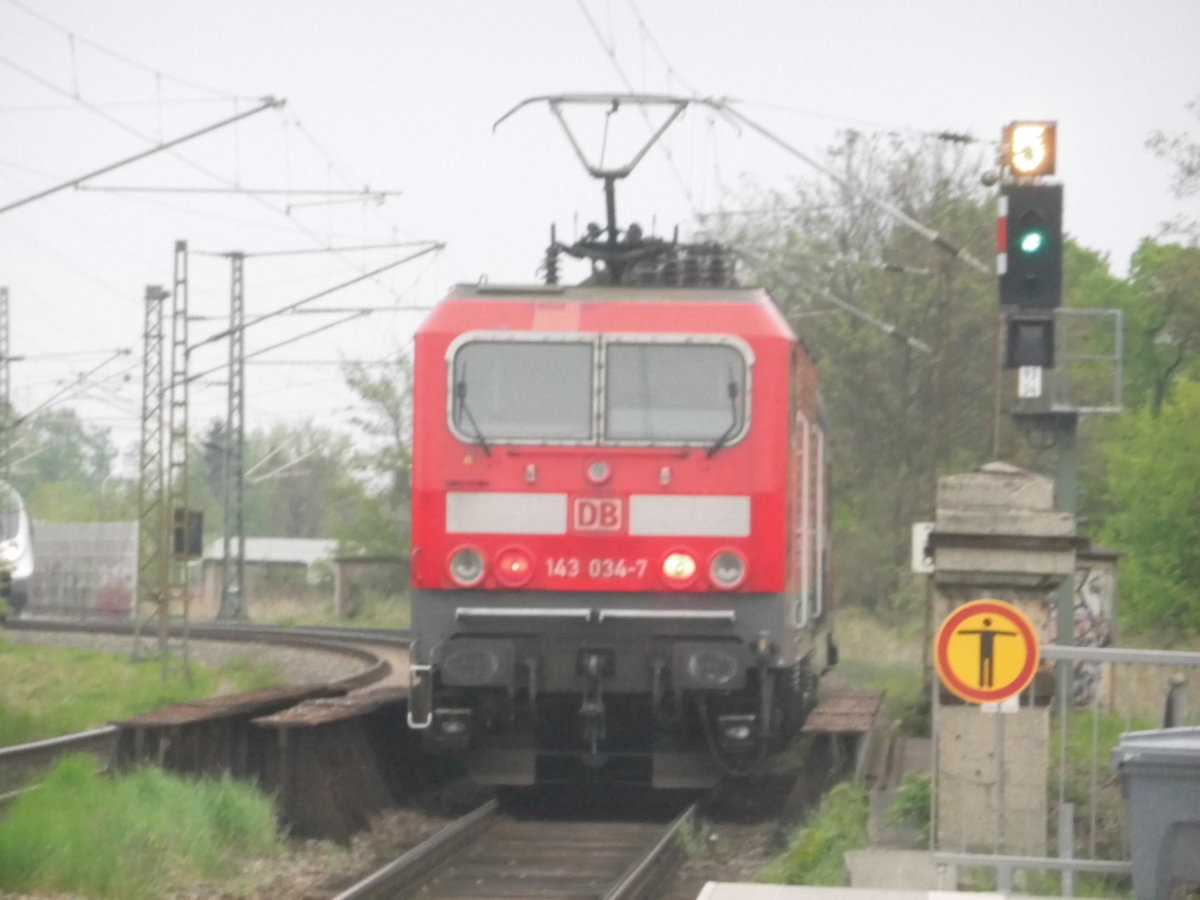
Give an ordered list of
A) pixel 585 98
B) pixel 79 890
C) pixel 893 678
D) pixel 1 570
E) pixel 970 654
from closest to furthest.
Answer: pixel 970 654
pixel 79 890
pixel 585 98
pixel 1 570
pixel 893 678

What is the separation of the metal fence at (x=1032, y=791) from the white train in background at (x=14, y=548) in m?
15.4

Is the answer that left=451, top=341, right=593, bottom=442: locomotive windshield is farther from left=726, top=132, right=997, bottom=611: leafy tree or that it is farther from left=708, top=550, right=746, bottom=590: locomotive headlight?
left=726, top=132, right=997, bottom=611: leafy tree

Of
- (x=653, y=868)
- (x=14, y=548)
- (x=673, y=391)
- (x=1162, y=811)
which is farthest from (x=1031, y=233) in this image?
(x=14, y=548)

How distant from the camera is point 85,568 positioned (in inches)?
2060

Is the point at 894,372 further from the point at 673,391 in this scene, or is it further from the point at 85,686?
the point at 673,391

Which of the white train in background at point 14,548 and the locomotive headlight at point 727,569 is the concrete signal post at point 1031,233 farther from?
the white train in background at point 14,548

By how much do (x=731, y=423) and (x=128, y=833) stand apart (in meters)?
4.33

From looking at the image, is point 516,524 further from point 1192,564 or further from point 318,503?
point 318,503

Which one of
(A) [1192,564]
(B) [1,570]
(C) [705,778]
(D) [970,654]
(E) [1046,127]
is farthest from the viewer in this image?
(A) [1192,564]

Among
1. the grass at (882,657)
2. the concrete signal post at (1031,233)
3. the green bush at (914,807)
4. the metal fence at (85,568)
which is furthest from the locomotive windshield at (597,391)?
the metal fence at (85,568)

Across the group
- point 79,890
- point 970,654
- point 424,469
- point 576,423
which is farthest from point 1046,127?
point 79,890

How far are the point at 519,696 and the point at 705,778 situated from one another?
4.80 ft

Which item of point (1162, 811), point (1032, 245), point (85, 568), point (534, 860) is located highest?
point (1032, 245)

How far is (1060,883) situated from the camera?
27.4ft
